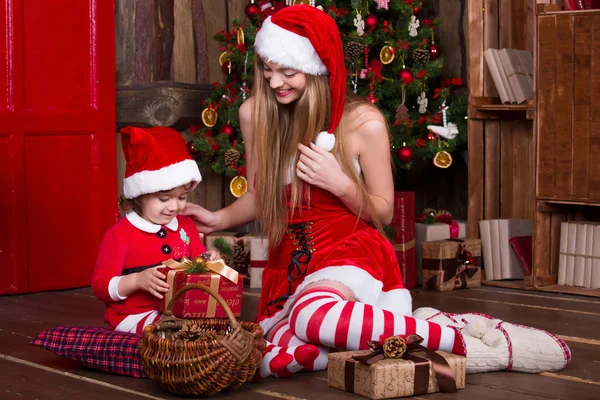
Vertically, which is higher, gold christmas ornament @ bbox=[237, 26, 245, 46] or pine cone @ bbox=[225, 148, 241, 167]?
gold christmas ornament @ bbox=[237, 26, 245, 46]

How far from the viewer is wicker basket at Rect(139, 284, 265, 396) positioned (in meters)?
2.31

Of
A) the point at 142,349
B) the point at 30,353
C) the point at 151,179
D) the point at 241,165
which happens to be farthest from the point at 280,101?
the point at 241,165

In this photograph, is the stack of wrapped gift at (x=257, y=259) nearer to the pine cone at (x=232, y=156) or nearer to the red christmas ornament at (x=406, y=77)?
the pine cone at (x=232, y=156)

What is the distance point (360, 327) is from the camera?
8.52 ft

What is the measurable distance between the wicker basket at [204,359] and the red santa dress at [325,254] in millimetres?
500

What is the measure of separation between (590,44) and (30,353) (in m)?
2.43

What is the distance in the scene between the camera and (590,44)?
386cm

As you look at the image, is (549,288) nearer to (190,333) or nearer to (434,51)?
(434,51)

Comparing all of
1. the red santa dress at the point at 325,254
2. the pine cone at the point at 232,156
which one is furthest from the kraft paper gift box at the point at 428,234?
the red santa dress at the point at 325,254

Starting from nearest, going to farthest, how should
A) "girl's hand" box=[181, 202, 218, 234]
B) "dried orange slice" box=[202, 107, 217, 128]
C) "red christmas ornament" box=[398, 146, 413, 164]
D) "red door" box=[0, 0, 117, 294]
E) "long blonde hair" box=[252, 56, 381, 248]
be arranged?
"long blonde hair" box=[252, 56, 381, 248]
"girl's hand" box=[181, 202, 218, 234]
"red door" box=[0, 0, 117, 294]
"red christmas ornament" box=[398, 146, 413, 164]
"dried orange slice" box=[202, 107, 217, 128]

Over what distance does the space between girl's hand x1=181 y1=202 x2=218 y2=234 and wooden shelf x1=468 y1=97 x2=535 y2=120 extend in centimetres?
164

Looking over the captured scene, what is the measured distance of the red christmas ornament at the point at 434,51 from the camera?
4.40 meters

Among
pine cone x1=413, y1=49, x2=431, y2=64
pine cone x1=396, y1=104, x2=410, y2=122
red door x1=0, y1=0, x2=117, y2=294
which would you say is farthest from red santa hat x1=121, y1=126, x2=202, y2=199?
pine cone x1=413, y1=49, x2=431, y2=64

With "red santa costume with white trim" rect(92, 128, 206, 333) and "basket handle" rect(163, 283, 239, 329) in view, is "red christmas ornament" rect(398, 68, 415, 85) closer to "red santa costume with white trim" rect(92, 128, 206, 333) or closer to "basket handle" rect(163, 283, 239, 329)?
"red santa costume with white trim" rect(92, 128, 206, 333)
